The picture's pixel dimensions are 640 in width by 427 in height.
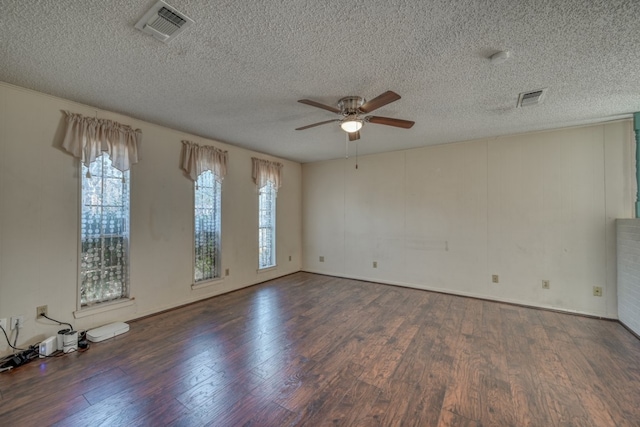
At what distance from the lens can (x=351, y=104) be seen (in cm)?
258

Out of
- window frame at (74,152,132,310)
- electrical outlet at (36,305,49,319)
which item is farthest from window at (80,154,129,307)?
electrical outlet at (36,305,49,319)

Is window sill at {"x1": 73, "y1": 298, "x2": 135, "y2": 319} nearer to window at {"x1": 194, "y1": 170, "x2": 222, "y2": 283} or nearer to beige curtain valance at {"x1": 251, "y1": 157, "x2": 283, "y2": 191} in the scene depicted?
window at {"x1": 194, "y1": 170, "x2": 222, "y2": 283}

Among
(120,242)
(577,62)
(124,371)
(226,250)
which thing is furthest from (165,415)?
(577,62)

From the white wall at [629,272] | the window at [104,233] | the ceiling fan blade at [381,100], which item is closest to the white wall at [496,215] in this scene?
the white wall at [629,272]

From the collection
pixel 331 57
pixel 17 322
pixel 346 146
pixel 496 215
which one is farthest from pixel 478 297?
pixel 17 322

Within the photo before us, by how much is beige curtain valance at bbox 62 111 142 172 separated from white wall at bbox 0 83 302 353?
0.11m

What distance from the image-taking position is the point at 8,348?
92.5 inches

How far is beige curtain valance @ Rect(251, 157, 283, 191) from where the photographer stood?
189 inches

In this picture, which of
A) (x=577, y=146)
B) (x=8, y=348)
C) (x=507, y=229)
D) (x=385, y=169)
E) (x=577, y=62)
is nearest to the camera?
(x=577, y=62)

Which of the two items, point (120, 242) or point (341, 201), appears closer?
point (120, 242)

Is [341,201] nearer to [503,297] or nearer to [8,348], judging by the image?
[503,297]

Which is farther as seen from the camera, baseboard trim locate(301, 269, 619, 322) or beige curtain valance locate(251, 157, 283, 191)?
beige curtain valance locate(251, 157, 283, 191)

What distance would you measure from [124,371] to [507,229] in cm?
491

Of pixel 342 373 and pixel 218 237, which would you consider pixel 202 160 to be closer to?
pixel 218 237
